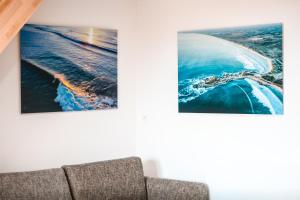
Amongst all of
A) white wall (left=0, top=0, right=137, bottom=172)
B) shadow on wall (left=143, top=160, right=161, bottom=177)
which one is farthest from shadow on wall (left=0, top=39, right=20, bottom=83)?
shadow on wall (left=143, top=160, right=161, bottom=177)

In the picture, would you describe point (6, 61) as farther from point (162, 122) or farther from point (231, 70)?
point (231, 70)

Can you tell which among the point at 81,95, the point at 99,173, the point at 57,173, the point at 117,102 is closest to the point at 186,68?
the point at 117,102

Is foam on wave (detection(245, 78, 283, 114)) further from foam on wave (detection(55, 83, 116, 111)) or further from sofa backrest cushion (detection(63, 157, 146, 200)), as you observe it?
foam on wave (detection(55, 83, 116, 111))

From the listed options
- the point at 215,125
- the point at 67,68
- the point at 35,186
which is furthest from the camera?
the point at 215,125

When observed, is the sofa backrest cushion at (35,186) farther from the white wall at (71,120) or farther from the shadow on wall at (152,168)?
the shadow on wall at (152,168)

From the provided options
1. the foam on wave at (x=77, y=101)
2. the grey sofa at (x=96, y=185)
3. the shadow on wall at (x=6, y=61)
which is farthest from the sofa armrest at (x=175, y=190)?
the shadow on wall at (x=6, y=61)

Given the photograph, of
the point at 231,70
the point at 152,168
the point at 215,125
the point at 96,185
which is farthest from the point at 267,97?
the point at 96,185
